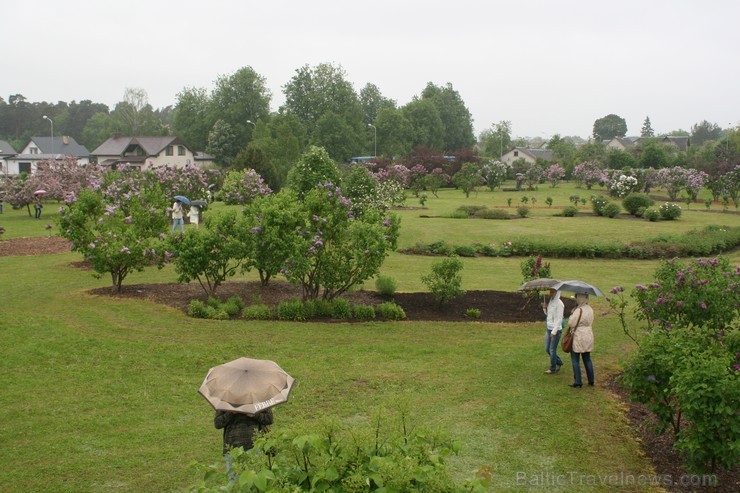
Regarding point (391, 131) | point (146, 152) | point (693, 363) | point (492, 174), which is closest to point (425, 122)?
point (391, 131)

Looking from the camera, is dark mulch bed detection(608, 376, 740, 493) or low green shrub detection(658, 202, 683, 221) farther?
low green shrub detection(658, 202, 683, 221)

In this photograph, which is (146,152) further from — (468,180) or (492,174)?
(468,180)

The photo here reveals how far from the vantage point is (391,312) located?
45.6 ft

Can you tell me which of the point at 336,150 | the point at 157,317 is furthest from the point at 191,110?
the point at 157,317

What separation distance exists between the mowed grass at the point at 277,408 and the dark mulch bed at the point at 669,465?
0.57ft

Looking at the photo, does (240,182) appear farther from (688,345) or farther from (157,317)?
(688,345)

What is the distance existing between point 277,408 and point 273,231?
18.6ft

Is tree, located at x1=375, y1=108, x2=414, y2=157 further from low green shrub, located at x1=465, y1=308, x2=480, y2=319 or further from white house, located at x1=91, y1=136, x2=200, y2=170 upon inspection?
low green shrub, located at x1=465, y1=308, x2=480, y2=319

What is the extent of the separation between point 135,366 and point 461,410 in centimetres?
511

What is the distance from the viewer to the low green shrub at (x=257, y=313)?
44.8ft

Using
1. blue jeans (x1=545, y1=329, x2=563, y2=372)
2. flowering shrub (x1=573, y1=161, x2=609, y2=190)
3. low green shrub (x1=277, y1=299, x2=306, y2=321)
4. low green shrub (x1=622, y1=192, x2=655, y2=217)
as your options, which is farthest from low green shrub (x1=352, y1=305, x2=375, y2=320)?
flowering shrub (x1=573, y1=161, x2=609, y2=190)

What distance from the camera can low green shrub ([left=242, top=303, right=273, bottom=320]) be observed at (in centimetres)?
1366

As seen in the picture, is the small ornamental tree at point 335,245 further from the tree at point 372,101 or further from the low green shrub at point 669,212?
the tree at point 372,101

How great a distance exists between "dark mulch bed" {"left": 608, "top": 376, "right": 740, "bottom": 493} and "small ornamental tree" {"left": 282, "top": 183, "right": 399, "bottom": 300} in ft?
20.3
